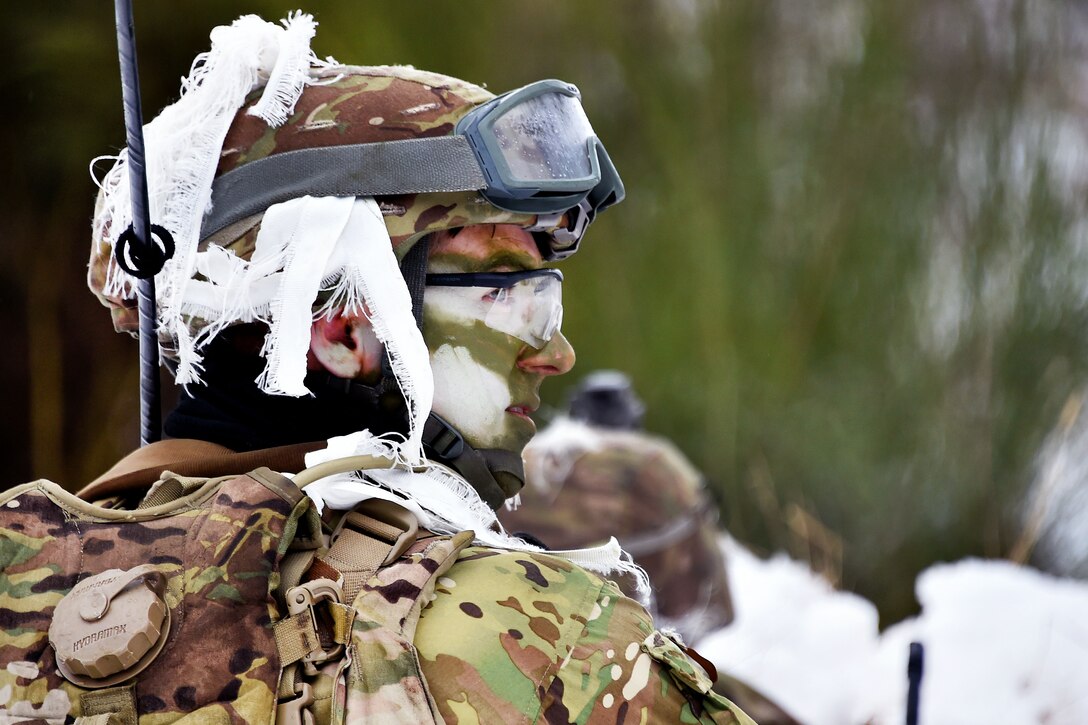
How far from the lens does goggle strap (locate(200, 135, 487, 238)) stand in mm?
1465

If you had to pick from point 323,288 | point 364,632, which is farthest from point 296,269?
point 364,632

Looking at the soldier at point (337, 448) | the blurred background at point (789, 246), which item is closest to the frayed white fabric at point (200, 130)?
the soldier at point (337, 448)

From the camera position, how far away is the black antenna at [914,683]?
5.69ft

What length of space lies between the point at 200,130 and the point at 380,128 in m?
0.23

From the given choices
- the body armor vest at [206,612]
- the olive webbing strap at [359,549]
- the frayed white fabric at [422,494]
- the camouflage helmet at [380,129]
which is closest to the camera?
the body armor vest at [206,612]

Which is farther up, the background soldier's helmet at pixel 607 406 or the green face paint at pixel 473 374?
the green face paint at pixel 473 374

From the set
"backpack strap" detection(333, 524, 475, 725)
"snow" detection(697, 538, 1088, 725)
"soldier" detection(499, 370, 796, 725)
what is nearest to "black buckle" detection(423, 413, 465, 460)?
"backpack strap" detection(333, 524, 475, 725)

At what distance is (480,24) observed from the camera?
518 centimetres

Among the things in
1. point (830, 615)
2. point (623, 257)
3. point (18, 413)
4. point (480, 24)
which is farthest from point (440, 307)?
point (623, 257)

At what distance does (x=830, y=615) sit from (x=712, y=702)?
7.43 feet

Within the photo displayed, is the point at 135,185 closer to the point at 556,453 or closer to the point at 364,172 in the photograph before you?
the point at 364,172

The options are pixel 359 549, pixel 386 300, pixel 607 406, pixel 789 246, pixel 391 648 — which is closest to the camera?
pixel 391 648

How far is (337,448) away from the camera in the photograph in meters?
1.43

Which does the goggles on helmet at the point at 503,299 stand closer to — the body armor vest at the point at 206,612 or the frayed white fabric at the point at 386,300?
the frayed white fabric at the point at 386,300
